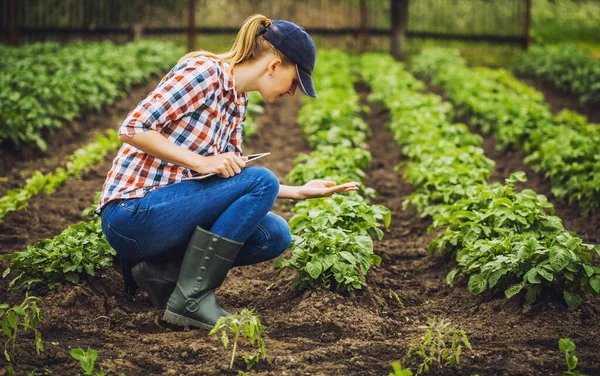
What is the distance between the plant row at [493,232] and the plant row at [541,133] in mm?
653

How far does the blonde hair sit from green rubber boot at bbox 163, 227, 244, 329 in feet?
2.48

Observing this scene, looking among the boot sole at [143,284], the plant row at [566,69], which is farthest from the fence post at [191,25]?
the boot sole at [143,284]

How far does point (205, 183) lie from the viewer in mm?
3273

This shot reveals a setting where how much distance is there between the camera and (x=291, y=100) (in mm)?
11281

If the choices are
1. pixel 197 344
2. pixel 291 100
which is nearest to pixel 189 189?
pixel 197 344

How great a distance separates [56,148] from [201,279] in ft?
16.0

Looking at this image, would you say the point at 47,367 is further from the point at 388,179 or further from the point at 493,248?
the point at 388,179

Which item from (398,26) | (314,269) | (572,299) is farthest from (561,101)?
(314,269)

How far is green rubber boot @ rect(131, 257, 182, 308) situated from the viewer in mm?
3457

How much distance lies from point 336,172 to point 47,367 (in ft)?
9.71

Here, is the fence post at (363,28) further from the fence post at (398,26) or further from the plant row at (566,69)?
the plant row at (566,69)

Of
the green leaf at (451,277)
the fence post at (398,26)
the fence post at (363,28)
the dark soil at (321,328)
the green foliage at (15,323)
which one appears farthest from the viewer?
the fence post at (398,26)

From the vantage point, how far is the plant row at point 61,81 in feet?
23.6

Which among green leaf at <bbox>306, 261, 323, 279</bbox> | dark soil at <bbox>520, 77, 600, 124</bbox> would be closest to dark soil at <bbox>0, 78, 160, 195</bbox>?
green leaf at <bbox>306, 261, 323, 279</bbox>
